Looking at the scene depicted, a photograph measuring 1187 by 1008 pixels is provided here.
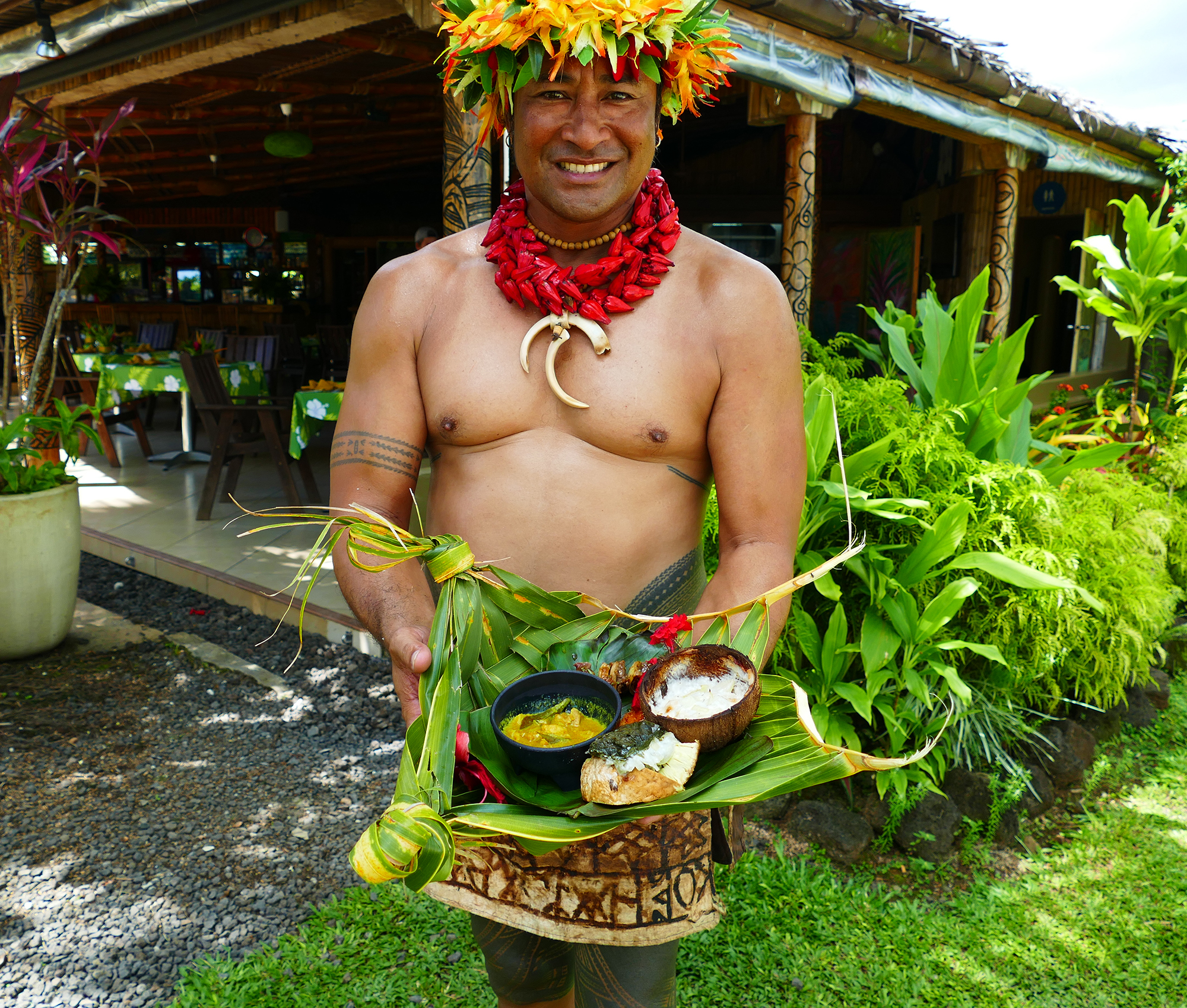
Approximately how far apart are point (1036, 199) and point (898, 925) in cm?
997

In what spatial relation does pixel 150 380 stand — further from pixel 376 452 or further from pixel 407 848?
pixel 407 848

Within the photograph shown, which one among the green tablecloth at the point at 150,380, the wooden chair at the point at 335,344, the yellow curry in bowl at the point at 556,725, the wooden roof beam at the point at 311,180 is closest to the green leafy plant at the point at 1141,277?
the yellow curry in bowl at the point at 556,725

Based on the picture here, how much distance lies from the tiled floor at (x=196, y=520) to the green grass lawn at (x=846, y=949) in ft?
7.41

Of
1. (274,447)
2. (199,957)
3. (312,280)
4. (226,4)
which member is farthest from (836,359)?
(312,280)

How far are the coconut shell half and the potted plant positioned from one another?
3.97 m

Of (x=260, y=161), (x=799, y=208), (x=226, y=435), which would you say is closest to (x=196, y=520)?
(x=226, y=435)

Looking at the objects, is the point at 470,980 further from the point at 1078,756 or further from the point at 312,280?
the point at 312,280

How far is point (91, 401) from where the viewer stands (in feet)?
28.2

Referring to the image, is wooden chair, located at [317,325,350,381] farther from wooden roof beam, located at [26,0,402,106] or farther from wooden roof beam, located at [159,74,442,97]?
wooden roof beam, located at [26,0,402,106]

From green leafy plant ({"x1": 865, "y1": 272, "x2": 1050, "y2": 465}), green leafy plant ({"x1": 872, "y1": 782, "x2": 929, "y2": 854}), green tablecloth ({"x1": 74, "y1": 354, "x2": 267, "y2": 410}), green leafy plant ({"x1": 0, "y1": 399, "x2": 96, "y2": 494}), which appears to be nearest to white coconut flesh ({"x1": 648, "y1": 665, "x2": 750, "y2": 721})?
green leafy plant ({"x1": 872, "y1": 782, "x2": 929, "y2": 854})

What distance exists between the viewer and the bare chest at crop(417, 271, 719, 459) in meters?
1.58

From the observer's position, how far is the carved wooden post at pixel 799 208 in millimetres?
5074

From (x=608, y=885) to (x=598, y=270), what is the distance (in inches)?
40.0

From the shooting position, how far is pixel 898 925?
8.60ft
